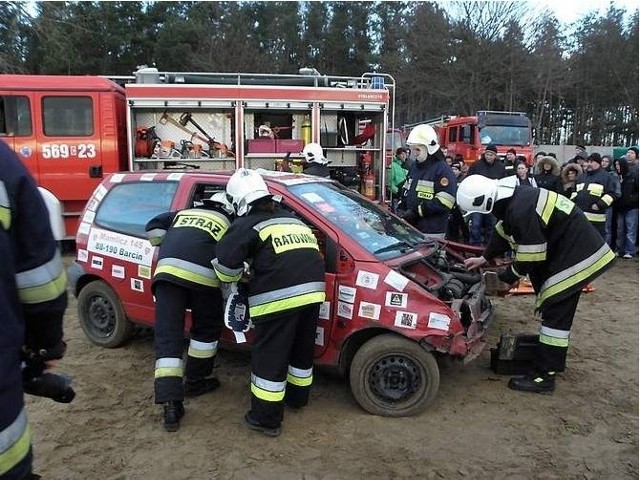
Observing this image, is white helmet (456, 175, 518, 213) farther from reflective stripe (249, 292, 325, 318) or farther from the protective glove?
reflective stripe (249, 292, 325, 318)

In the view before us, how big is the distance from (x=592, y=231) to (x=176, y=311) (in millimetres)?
3040

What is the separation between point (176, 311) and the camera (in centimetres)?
369

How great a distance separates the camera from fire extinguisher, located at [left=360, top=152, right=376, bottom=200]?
9688mm

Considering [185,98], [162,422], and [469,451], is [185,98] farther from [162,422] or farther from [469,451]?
[469,451]

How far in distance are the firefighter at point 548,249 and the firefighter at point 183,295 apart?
6.18 feet

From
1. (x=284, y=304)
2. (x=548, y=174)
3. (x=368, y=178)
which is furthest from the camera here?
(x=368, y=178)

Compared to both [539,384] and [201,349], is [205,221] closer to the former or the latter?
[201,349]

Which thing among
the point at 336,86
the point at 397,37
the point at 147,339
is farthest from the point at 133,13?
the point at 147,339

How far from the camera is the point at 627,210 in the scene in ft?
30.2

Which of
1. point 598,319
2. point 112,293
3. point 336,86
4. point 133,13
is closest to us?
point 112,293

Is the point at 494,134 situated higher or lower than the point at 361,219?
higher

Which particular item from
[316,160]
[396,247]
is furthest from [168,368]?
[316,160]

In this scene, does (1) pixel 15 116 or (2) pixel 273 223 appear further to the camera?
(1) pixel 15 116

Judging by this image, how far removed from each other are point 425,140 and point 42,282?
4558 mm
